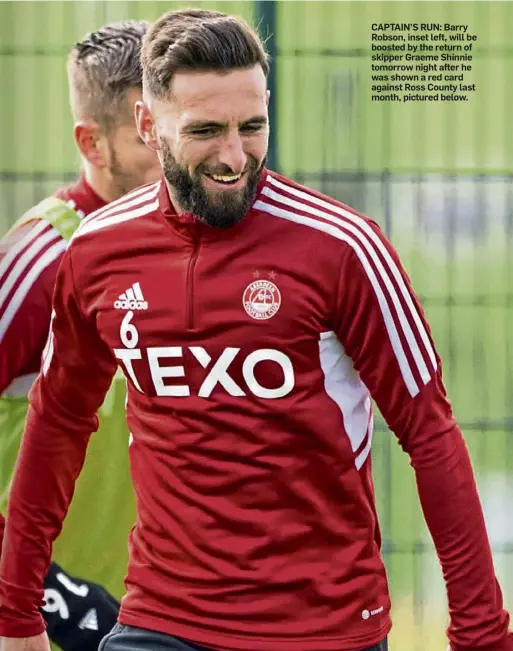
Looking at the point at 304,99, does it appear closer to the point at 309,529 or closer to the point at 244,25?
the point at 244,25

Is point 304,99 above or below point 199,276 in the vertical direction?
above

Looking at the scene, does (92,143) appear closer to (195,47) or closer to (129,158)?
(129,158)

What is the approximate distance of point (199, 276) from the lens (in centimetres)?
244

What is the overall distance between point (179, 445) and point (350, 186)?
209 centimetres

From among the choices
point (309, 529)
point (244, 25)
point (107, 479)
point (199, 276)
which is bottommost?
point (107, 479)

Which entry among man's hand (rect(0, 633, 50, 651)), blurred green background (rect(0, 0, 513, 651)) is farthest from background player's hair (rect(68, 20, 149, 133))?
man's hand (rect(0, 633, 50, 651))

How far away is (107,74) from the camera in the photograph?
135 inches

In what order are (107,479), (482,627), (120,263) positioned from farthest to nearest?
(107,479)
(120,263)
(482,627)

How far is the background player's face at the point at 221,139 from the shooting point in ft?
7.78

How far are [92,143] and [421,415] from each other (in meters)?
1.38

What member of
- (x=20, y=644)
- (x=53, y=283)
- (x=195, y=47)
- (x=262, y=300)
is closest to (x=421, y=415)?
(x=262, y=300)

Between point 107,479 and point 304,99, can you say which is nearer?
point 107,479

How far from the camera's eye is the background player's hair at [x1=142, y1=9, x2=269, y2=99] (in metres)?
2.42

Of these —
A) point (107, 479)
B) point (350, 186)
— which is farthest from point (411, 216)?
point (107, 479)
